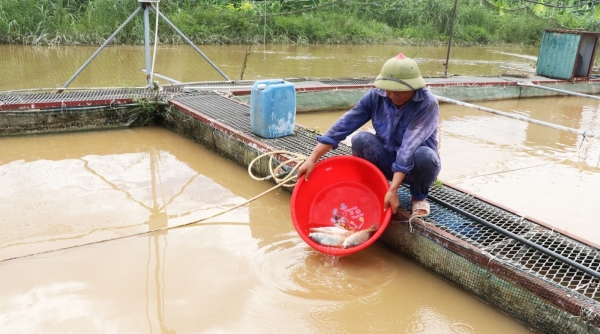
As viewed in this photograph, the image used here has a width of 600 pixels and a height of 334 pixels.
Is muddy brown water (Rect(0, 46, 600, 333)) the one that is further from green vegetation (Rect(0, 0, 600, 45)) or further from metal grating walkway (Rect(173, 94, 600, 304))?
green vegetation (Rect(0, 0, 600, 45))

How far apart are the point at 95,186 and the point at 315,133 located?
6.66ft

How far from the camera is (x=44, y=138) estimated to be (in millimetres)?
5281

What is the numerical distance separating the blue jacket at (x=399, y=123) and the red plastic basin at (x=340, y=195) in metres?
0.20

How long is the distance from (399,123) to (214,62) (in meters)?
7.84

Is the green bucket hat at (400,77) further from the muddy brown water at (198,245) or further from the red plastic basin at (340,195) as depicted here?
the muddy brown water at (198,245)

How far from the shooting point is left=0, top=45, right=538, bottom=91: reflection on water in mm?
8250

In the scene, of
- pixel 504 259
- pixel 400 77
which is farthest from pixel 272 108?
pixel 504 259

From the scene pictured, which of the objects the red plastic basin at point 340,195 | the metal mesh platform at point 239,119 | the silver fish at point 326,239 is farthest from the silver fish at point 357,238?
the metal mesh platform at point 239,119

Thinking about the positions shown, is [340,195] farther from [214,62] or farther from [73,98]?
[214,62]

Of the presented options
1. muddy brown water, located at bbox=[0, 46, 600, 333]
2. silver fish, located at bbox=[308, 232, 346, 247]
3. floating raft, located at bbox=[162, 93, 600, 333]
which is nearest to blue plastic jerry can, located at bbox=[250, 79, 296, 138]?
muddy brown water, located at bbox=[0, 46, 600, 333]

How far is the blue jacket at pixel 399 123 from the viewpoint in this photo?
2.99m

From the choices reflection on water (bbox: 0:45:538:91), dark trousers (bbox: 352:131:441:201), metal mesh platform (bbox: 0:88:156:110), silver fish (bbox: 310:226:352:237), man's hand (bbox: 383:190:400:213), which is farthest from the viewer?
reflection on water (bbox: 0:45:538:91)

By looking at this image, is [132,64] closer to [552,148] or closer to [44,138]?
[44,138]

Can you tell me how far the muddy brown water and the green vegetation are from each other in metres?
5.06
